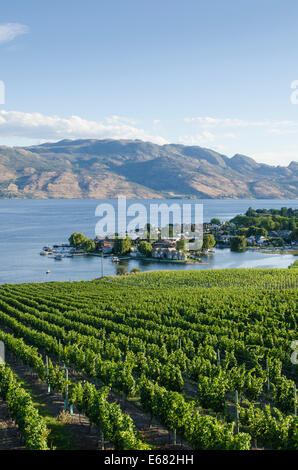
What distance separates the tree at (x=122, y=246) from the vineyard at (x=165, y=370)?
60.8 m

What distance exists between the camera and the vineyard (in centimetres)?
1316

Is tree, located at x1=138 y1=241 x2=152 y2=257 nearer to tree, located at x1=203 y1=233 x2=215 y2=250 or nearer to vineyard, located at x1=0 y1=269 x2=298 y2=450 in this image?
tree, located at x1=203 y1=233 x2=215 y2=250

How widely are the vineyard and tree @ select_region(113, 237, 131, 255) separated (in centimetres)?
6076

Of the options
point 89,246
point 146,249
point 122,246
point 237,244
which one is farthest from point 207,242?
point 89,246

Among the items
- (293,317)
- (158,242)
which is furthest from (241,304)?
(158,242)

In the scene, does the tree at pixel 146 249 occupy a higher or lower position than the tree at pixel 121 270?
higher

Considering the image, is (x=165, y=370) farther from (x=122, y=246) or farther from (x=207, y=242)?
(x=207, y=242)

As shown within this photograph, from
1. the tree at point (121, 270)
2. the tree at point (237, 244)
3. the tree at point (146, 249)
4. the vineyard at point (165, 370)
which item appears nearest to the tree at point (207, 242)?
the tree at point (237, 244)

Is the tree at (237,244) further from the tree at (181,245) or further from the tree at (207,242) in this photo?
the tree at (181,245)

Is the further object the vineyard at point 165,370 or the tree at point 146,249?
the tree at point 146,249

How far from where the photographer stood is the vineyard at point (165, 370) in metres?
13.2

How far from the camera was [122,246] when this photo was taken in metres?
104
